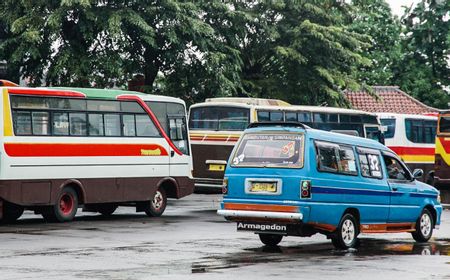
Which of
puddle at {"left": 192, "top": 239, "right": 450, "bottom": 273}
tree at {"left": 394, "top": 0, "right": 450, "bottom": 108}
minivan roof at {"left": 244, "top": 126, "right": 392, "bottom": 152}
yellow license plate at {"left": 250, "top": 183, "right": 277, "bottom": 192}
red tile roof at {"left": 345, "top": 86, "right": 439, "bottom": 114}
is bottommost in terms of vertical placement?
puddle at {"left": 192, "top": 239, "right": 450, "bottom": 273}

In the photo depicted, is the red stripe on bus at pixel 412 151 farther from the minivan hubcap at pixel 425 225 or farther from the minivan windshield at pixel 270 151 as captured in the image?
the minivan windshield at pixel 270 151

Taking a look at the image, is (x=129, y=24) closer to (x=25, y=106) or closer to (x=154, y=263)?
(x=25, y=106)

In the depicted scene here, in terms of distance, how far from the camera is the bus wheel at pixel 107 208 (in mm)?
28080

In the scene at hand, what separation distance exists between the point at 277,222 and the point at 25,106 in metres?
8.09

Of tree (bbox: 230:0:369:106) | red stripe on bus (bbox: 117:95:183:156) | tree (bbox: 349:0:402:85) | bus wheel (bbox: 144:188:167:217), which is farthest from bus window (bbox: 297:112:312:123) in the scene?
tree (bbox: 349:0:402:85)

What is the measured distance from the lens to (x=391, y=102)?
6650 centimetres

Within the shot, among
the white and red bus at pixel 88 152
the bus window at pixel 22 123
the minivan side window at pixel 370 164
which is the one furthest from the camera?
the white and red bus at pixel 88 152

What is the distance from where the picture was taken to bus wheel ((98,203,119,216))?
2808 centimetres

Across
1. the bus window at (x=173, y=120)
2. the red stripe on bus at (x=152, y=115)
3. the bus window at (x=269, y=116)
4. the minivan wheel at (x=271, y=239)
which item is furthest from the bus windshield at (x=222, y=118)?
the minivan wheel at (x=271, y=239)

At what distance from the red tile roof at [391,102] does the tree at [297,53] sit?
684 inches

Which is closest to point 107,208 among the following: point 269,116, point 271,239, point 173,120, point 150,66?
point 173,120

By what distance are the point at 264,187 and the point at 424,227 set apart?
4564mm

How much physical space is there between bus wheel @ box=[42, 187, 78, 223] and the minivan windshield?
737cm

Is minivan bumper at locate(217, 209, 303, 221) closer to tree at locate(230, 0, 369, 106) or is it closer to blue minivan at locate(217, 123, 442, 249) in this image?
blue minivan at locate(217, 123, 442, 249)
